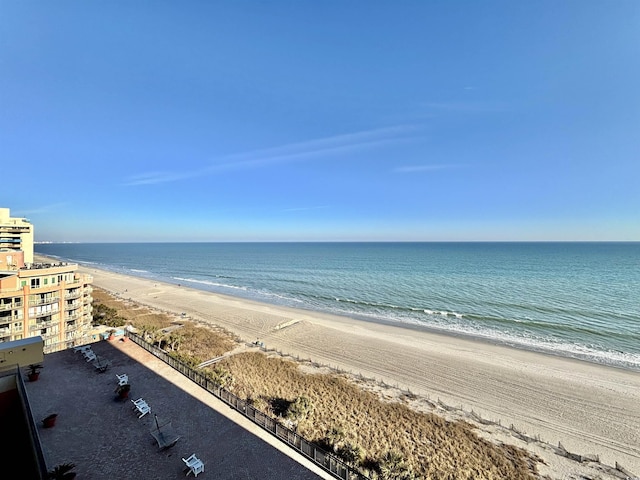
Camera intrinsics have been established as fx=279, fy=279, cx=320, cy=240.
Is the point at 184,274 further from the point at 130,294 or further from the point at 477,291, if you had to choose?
the point at 477,291

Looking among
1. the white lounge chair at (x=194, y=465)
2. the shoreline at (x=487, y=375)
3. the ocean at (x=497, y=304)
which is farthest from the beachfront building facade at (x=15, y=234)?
the white lounge chair at (x=194, y=465)

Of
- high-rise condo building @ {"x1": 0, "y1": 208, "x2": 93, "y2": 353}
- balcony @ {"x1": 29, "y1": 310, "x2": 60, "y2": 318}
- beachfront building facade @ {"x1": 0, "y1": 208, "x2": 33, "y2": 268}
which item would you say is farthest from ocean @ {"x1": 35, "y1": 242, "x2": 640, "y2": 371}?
beachfront building facade @ {"x1": 0, "y1": 208, "x2": 33, "y2": 268}

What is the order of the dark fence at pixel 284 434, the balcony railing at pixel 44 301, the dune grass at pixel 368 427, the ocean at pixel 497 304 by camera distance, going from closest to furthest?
the dark fence at pixel 284 434 < the dune grass at pixel 368 427 < the balcony railing at pixel 44 301 < the ocean at pixel 497 304

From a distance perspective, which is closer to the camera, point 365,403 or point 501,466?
point 501,466

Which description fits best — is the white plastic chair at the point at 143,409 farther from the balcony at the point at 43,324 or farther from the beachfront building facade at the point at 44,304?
the balcony at the point at 43,324

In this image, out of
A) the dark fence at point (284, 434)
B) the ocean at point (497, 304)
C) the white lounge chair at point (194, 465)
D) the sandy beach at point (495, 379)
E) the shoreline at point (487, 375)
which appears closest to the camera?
the white lounge chair at point (194, 465)

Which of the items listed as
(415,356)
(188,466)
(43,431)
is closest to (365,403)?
(415,356)
